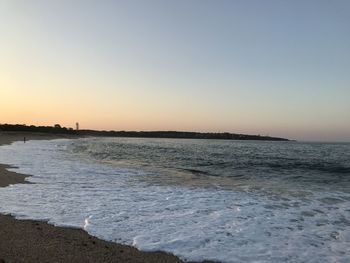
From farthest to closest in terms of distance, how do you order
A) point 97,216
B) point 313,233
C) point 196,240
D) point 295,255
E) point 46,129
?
point 46,129 → point 97,216 → point 313,233 → point 196,240 → point 295,255

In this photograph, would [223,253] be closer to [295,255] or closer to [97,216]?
[295,255]

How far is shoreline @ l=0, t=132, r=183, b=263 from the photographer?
288 inches

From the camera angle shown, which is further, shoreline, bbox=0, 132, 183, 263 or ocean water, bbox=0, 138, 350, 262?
ocean water, bbox=0, 138, 350, 262

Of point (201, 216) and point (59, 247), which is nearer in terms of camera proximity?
point (59, 247)

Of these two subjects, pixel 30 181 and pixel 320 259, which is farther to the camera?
pixel 30 181

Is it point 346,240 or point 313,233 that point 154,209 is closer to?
point 313,233

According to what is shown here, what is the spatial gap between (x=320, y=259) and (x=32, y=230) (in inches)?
234

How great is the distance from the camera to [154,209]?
39.9 feet

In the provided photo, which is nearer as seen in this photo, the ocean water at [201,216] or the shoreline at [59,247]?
the shoreline at [59,247]

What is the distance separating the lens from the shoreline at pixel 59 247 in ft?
24.0

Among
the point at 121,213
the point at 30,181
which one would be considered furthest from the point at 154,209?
the point at 30,181

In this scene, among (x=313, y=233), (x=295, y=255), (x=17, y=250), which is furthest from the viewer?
(x=313, y=233)

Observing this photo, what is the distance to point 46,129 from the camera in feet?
618

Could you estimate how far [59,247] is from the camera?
7957 millimetres
